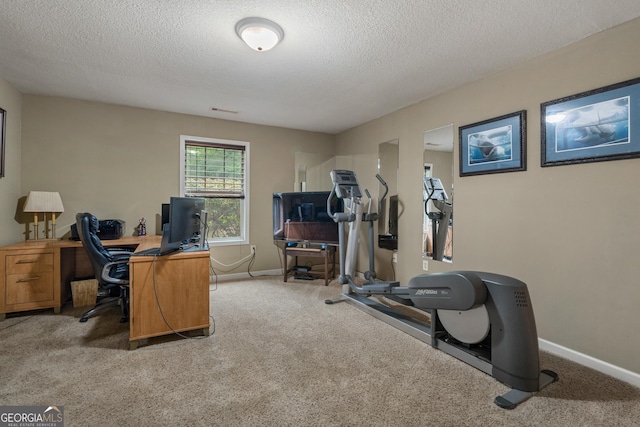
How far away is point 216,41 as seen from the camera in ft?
7.68

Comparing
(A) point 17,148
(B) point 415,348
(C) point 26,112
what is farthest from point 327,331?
(C) point 26,112

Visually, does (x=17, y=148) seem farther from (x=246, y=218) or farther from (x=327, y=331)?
(x=327, y=331)

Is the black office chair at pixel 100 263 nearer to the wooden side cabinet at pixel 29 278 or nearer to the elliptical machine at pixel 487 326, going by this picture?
the wooden side cabinet at pixel 29 278

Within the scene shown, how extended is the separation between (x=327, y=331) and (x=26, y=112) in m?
4.17

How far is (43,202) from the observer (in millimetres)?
3301

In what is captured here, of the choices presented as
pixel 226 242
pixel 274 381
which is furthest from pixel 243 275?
pixel 274 381

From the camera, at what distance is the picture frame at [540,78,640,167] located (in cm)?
198

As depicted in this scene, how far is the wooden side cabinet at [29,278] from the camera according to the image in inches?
114

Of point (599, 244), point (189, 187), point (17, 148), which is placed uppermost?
point (17, 148)

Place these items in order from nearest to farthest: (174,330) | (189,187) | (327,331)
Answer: (174,330) → (327,331) → (189,187)

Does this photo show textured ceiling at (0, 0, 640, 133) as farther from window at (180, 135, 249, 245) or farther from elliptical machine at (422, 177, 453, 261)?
elliptical machine at (422, 177, 453, 261)

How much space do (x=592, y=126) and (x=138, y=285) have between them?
11.7 ft

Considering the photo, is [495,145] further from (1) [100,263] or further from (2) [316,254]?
(1) [100,263]

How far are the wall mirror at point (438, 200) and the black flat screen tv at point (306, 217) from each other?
1.30 m
